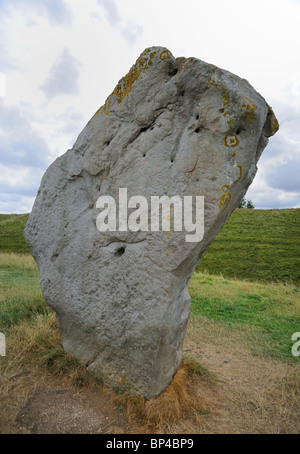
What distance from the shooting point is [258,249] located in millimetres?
24266

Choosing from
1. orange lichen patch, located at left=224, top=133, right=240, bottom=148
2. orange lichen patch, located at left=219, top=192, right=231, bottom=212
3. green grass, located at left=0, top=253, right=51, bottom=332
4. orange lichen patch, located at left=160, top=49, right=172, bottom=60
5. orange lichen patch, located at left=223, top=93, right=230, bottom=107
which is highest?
orange lichen patch, located at left=160, top=49, right=172, bottom=60

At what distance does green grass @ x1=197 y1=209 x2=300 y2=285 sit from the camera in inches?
779

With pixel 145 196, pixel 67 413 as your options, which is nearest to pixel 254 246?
pixel 145 196

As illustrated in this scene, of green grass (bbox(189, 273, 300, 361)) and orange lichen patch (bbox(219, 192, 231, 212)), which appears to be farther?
green grass (bbox(189, 273, 300, 361))

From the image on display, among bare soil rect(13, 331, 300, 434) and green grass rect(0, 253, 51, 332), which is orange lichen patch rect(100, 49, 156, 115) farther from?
green grass rect(0, 253, 51, 332)

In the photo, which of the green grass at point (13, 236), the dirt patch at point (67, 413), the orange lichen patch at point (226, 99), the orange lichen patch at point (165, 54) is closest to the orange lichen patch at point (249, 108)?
the orange lichen patch at point (226, 99)

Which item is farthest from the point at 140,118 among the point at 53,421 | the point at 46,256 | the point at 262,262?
the point at 262,262

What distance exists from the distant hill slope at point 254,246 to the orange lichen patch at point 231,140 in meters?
15.0

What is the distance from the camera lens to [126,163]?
195 inches

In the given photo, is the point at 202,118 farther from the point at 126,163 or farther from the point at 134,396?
the point at 134,396

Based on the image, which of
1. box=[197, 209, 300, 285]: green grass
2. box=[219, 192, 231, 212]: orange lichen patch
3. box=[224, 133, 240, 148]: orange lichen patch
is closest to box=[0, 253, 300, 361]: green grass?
box=[219, 192, 231, 212]: orange lichen patch

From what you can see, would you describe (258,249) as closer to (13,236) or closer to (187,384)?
(187,384)

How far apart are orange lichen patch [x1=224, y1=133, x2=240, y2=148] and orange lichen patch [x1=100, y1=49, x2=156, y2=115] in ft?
5.91
